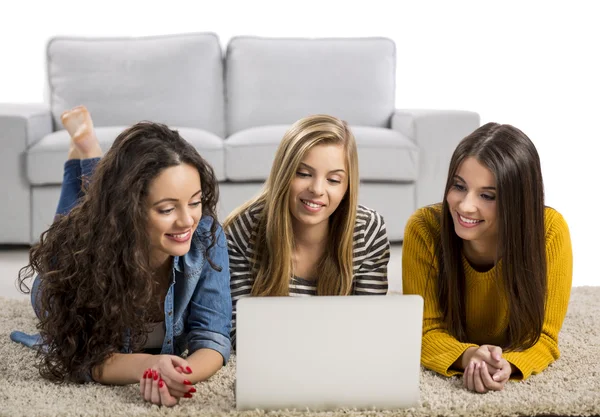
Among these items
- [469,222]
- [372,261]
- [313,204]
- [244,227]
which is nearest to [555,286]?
[469,222]

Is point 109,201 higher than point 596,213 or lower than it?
higher

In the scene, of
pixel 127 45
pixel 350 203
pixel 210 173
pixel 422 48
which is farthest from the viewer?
pixel 422 48

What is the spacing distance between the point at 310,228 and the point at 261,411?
2.33 ft

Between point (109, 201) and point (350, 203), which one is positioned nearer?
point (109, 201)

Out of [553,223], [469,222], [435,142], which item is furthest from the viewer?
[435,142]

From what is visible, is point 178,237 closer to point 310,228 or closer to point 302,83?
point 310,228

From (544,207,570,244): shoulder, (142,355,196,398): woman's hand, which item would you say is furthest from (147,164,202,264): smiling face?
(544,207,570,244): shoulder

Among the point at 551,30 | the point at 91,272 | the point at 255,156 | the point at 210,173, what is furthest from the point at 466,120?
the point at 91,272

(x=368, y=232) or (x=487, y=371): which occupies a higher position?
(x=368, y=232)

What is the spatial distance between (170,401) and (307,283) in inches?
25.5

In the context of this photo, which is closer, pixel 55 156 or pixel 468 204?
pixel 468 204

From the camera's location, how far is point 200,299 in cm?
205

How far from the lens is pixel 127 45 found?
416 centimetres

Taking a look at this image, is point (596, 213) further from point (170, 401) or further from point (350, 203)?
point (170, 401)
